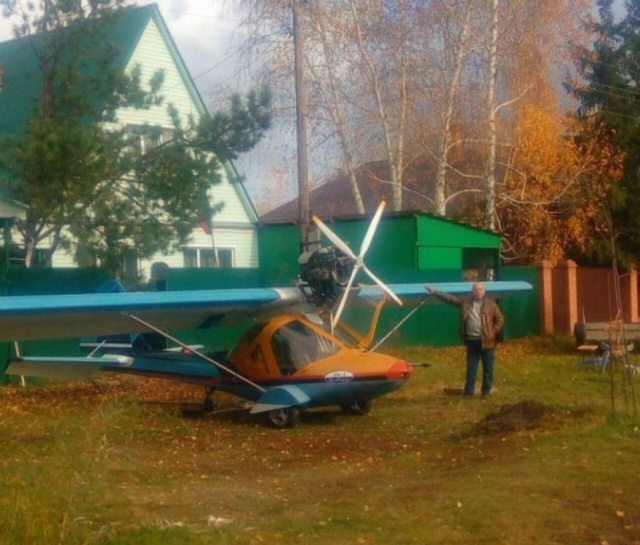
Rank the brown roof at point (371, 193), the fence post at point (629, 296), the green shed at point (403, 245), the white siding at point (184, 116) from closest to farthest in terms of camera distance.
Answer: the green shed at point (403, 245) → the white siding at point (184, 116) → the fence post at point (629, 296) → the brown roof at point (371, 193)

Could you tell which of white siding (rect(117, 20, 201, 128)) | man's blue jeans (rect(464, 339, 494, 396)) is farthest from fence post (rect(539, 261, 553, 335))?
man's blue jeans (rect(464, 339, 494, 396))

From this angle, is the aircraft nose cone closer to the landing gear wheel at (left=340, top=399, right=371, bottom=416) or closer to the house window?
the landing gear wheel at (left=340, top=399, right=371, bottom=416)

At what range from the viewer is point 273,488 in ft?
33.8

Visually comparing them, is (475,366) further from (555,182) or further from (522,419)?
(555,182)

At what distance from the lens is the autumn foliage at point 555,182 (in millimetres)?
32562

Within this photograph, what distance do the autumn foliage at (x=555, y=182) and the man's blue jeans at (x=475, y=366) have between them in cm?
1571

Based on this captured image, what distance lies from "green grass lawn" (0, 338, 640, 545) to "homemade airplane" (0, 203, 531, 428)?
1.63ft

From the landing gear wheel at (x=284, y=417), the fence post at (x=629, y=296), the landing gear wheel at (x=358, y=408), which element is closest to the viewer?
the landing gear wheel at (x=284, y=417)

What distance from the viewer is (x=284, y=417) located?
1472 centimetres

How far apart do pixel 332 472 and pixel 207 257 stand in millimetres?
22418

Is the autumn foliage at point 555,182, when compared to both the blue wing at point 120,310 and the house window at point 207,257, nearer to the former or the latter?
the house window at point 207,257

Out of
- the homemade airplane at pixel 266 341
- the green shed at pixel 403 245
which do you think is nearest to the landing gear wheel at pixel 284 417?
the homemade airplane at pixel 266 341

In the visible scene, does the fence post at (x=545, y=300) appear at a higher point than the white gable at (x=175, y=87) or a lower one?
lower

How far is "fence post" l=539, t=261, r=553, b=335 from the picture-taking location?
29.5 meters
